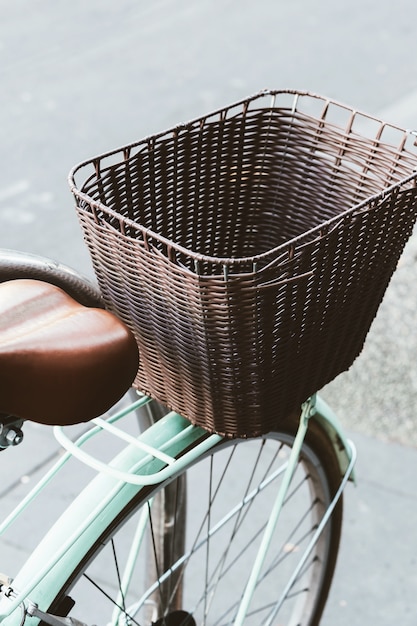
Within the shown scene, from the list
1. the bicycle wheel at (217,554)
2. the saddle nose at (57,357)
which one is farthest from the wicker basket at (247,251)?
the bicycle wheel at (217,554)

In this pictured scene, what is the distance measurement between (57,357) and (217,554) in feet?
5.51

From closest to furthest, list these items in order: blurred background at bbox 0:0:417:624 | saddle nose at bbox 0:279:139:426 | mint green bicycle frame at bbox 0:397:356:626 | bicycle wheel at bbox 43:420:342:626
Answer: saddle nose at bbox 0:279:139:426, mint green bicycle frame at bbox 0:397:356:626, bicycle wheel at bbox 43:420:342:626, blurred background at bbox 0:0:417:624

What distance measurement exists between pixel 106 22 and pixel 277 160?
600cm

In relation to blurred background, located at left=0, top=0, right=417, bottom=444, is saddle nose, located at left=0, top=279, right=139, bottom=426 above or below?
above

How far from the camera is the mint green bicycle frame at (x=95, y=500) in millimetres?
1169

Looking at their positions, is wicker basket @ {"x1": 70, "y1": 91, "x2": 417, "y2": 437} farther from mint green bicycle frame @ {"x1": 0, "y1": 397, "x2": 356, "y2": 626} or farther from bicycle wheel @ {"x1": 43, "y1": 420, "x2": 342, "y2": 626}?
bicycle wheel @ {"x1": 43, "y1": 420, "x2": 342, "y2": 626}

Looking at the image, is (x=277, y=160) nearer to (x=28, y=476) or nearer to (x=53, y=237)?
(x=28, y=476)

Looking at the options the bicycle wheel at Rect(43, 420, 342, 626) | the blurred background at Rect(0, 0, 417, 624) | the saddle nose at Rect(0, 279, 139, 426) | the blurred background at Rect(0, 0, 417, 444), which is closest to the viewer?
the saddle nose at Rect(0, 279, 139, 426)

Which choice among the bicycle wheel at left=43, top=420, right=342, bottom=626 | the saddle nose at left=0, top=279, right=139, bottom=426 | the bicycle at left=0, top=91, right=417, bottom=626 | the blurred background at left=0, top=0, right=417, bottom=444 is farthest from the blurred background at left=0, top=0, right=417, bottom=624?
the saddle nose at left=0, top=279, right=139, bottom=426

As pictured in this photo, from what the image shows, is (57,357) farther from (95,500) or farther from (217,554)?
(217,554)

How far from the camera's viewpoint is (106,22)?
707 cm

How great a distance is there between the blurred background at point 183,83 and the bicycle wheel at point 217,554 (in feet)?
1.26

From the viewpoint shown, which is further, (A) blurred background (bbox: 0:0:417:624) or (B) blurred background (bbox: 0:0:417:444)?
(B) blurred background (bbox: 0:0:417:444)

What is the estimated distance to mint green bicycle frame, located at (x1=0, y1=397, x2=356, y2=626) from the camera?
1.17 m
